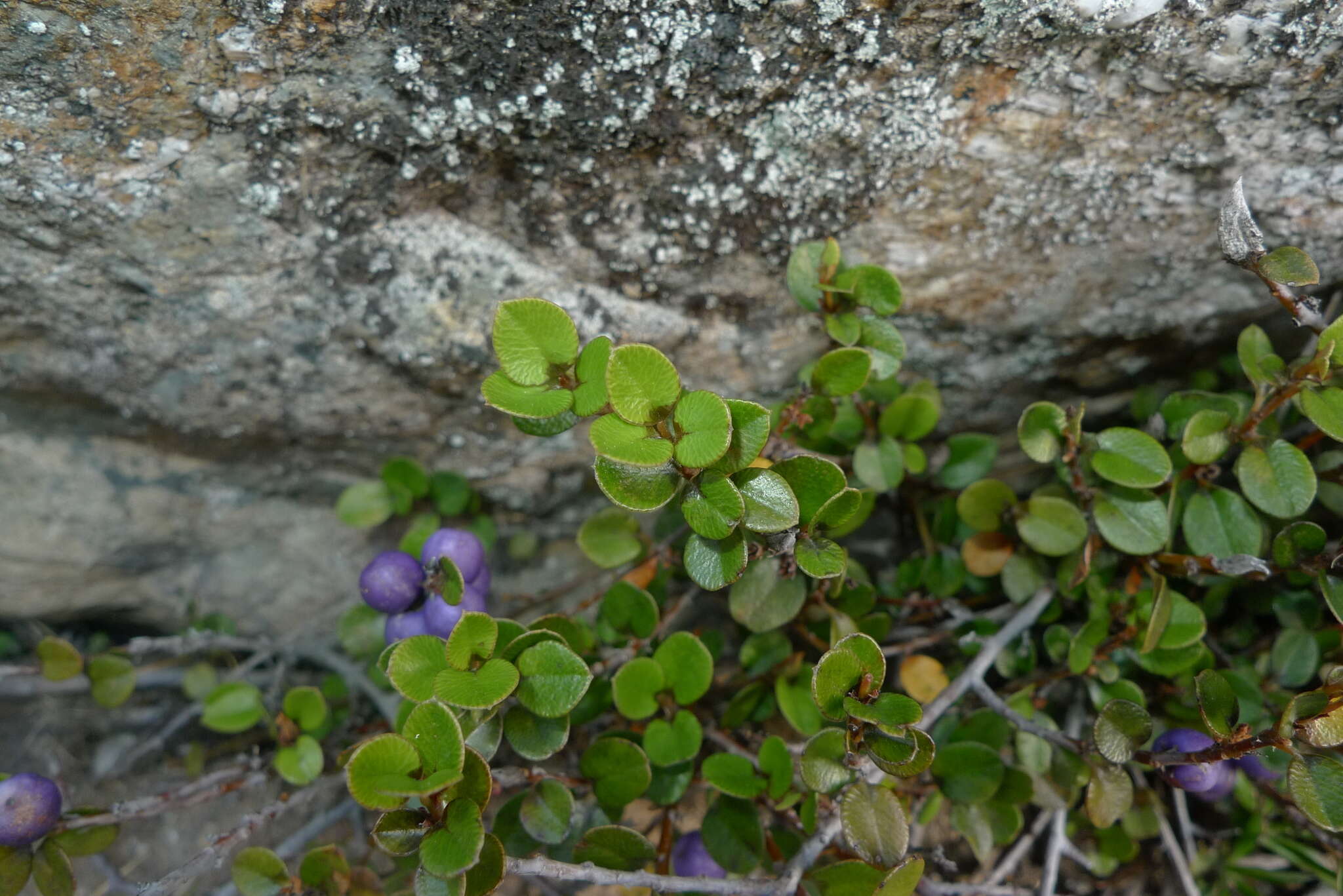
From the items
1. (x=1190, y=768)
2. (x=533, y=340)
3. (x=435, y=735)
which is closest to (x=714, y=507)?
(x=533, y=340)

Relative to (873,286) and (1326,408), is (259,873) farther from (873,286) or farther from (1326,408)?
(1326,408)

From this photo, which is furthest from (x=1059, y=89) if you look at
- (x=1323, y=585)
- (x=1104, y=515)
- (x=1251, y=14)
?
(x=1323, y=585)

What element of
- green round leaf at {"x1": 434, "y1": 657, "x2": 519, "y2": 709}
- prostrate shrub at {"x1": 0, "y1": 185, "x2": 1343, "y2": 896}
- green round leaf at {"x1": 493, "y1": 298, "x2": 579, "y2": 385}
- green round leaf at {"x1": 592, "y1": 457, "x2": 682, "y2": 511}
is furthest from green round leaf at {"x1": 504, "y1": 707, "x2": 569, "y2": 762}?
green round leaf at {"x1": 493, "y1": 298, "x2": 579, "y2": 385}

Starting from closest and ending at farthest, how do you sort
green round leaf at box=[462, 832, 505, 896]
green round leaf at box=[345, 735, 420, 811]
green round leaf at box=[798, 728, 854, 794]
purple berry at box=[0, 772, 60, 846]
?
green round leaf at box=[345, 735, 420, 811], green round leaf at box=[462, 832, 505, 896], green round leaf at box=[798, 728, 854, 794], purple berry at box=[0, 772, 60, 846]

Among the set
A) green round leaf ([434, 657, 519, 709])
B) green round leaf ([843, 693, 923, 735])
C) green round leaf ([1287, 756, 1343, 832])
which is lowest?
green round leaf ([434, 657, 519, 709])

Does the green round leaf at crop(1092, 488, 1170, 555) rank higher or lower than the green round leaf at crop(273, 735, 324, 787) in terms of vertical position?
higher

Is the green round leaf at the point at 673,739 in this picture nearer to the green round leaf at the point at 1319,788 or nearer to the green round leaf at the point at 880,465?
the green round leaf at the point at 880,465

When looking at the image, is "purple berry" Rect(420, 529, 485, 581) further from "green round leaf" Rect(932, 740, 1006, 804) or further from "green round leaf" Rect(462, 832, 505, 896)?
"green round leaf" Rect(932, 740, 1006, 804)

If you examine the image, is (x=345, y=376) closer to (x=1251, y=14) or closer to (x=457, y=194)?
(x=457, y=194)
